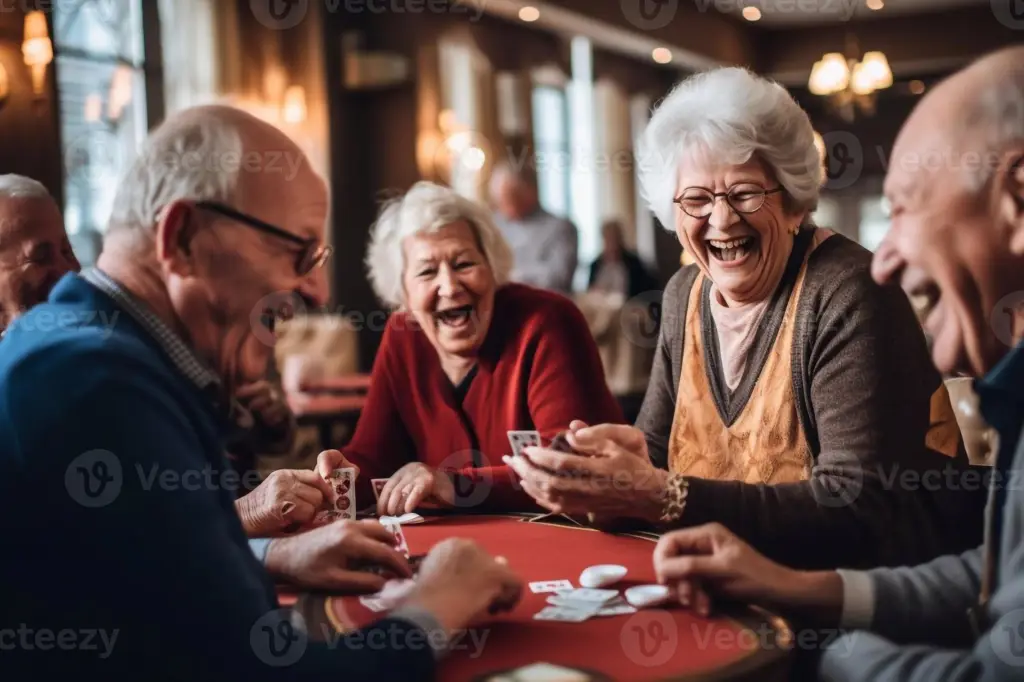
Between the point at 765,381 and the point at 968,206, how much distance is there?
1.00 meters

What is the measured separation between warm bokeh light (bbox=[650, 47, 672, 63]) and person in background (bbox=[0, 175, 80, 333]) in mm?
10236

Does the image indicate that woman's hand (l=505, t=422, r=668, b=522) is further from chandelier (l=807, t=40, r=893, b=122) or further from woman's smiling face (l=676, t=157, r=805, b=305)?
chandelier (l=807, t=40, r=893, b=122)

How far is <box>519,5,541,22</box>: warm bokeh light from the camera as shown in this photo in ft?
31.5

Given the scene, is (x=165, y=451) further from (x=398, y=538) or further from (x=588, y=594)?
(x=398, y=538)

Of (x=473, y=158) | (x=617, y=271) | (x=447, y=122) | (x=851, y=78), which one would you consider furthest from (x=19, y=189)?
(x=851, y=78)

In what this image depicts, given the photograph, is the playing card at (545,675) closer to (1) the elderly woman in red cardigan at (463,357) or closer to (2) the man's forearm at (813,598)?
(2) the man's forearm at (813,598)

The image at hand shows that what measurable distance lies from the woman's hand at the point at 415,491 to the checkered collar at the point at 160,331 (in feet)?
3.38

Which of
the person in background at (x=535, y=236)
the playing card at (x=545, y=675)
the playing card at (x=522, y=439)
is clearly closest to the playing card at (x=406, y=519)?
the playing card at (x=522, y=439)

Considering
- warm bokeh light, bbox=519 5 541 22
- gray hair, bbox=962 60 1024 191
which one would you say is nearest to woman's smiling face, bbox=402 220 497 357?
gray hair, bbox=962 60 1024 191

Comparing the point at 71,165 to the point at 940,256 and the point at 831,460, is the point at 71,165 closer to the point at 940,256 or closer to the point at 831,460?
the point at 831,460

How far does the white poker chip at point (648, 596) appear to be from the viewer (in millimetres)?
1535

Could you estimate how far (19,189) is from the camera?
2.24 meters

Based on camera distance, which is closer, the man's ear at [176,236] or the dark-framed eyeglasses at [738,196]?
the man's ear at [176,236]

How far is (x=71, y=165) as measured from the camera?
6.40 m
